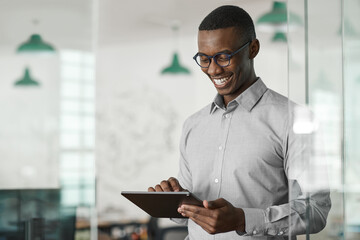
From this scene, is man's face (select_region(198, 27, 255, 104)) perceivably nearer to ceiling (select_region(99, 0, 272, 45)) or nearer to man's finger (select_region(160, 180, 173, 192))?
Answer: man's finger (select_region(160, 180, 173, 192))

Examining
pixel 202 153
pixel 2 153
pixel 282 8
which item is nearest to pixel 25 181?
pixel 2 153

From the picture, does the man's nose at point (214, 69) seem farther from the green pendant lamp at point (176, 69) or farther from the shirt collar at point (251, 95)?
the green pendant lamp at point (176, 69)

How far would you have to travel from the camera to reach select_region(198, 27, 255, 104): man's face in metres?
1.79

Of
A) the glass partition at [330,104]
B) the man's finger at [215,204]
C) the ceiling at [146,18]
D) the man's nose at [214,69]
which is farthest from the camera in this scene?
the ceiling at [146,18]

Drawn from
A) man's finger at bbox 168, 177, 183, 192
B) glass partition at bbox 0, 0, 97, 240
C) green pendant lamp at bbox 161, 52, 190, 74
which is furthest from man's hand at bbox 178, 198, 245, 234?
green pendant lamp at bbox 161, 52, 190, 74

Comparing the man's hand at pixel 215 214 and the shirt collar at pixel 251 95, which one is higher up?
the shirt collar at pixel 251 95

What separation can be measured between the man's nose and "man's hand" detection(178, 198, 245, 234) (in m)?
0.40

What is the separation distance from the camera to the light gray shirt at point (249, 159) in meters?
1.68

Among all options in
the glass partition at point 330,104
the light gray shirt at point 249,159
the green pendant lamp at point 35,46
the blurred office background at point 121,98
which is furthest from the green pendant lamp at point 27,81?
the glass partition at point 330,104

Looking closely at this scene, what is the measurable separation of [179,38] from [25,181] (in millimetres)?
3530

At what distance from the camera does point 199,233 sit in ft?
6.15

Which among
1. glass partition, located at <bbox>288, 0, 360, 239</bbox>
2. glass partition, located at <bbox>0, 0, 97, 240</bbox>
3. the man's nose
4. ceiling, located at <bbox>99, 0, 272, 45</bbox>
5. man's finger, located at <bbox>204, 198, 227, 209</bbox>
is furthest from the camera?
ceiling, located at <bbox>99, 0, 272, 45</bbox>

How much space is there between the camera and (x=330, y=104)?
55.1 inches

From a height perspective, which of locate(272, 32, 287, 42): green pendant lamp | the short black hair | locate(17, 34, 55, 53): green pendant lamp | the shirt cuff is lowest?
the shirt cuff
